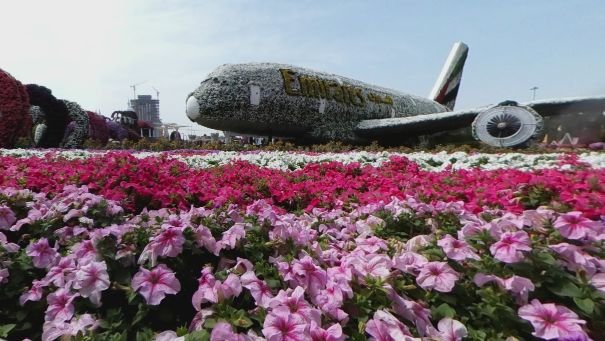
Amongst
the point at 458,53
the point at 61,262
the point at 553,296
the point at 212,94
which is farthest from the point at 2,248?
the point at 458,53

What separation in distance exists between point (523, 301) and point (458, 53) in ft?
89.0

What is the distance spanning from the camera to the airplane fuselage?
39.6ft

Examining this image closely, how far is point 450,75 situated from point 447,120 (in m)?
13.4

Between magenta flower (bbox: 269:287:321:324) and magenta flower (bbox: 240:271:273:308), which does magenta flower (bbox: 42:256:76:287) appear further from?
magenta flower (bbox: 269:287:321:324)

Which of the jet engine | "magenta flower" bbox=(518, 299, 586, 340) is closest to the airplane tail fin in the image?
the jet engine

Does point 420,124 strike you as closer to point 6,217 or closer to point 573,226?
point 573,226

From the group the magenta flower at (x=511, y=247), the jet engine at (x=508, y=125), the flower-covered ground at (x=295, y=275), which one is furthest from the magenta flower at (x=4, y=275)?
the jet engine at (x=508, y=125)

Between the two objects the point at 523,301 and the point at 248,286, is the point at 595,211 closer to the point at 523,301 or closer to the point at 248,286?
the point at 523,301

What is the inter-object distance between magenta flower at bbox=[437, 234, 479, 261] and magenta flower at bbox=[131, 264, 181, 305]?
1.05 metres

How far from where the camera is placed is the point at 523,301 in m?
1.60

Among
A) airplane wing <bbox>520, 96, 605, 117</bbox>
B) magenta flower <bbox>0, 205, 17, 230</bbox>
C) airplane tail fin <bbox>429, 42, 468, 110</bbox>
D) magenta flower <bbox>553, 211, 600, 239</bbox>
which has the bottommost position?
magenta flower <bbox>0, 205, 17, 230</bbox>

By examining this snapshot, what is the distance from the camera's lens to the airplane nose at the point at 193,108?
12.0m

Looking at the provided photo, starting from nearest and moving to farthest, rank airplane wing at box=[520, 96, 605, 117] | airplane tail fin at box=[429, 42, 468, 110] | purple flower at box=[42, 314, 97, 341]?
1. purple flower at box=[42, 314, 97, 341]
2. airplane wing at box=[520, 96, 605, 117]
3. airplane tail fin at box=[429, 42, 468, 110]

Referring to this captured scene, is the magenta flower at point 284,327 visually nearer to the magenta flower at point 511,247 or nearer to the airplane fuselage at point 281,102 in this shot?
the magenta flower at point 511,247
